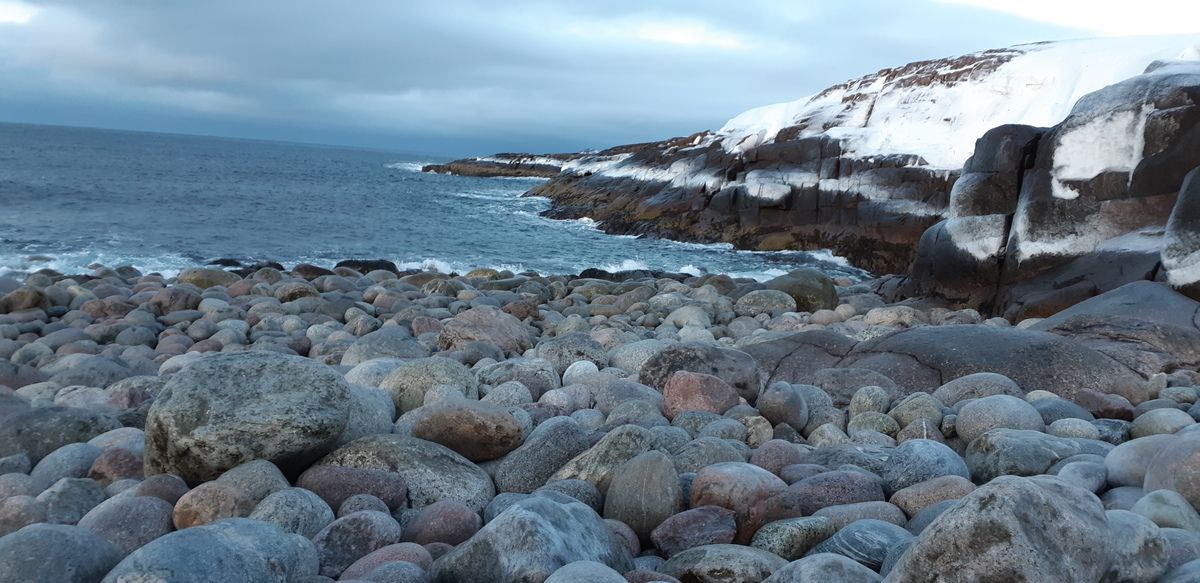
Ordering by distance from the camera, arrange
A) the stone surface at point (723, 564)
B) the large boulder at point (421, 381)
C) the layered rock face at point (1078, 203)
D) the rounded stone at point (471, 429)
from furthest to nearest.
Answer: the layered rock face at point (1078, 203) < the large boulder at point (421, 381) < the rounded stone at point (471, 429) < the stone surface at point (723, 564)

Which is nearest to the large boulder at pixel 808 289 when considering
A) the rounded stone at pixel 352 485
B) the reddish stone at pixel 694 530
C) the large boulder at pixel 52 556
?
the reddish stone at pixel 694 530

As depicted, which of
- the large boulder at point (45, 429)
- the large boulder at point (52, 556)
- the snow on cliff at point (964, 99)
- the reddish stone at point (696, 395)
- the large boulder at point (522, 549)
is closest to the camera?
the large boulder at point (52, 556)

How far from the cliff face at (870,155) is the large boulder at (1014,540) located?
22.6m

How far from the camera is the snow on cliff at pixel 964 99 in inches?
1059

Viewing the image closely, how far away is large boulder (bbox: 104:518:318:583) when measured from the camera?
8.80 ft

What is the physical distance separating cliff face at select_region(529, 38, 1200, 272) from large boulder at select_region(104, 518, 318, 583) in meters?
23.0

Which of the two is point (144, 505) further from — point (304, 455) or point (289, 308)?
point (289, 308)

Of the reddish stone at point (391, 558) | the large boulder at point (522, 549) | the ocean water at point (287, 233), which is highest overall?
the large boulder at point (522, 549)

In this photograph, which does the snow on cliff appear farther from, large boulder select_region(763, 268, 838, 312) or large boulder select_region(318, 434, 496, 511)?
large boulder select_region(318, 434, 496, 511)

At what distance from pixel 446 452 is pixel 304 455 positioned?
2.35 ft

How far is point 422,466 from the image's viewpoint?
433 centimetres

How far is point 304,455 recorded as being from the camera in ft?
14.3

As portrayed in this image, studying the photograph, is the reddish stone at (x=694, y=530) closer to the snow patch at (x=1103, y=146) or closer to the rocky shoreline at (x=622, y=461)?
the rocky shoreline at (x=622, y=461)

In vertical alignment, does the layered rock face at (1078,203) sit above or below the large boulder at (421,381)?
above
